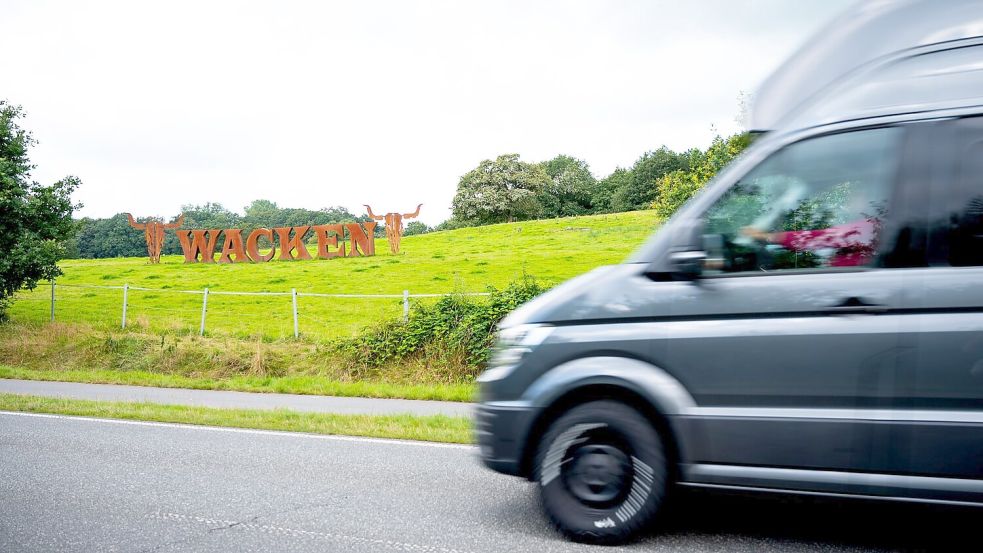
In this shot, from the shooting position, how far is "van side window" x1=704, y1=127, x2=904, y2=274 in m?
Result: 4.09

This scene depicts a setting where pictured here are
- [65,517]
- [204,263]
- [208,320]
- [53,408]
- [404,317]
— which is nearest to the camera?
[65,517]

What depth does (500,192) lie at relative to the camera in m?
86.6

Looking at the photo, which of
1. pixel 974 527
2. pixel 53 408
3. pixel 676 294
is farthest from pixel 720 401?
pixel 53 408

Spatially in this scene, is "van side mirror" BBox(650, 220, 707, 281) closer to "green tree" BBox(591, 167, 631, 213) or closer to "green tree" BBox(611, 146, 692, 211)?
"green tree" BBox(611, 146, 692, 211)

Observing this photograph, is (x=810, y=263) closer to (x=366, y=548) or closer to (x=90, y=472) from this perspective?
(x=366, y=548)

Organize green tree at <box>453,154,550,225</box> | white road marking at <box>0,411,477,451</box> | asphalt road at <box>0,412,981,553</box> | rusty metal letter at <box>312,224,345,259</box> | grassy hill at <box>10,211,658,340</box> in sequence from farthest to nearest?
green tree at <box>453,154,550,225</box> → rusty metal letter at <box>312,224,345,259</box> → grassy hill at <box>10,211,658,340</box> → white road marking at <box>0,411,477,451</box> → asphalt road at <box>0,412,981,553</box>

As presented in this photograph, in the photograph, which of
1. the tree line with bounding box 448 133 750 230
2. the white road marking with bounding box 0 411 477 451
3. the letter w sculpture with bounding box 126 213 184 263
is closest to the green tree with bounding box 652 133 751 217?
the white road marking with bounding box 0 411 477 451

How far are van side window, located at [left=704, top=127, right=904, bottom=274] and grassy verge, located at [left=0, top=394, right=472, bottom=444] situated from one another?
424 centimetres

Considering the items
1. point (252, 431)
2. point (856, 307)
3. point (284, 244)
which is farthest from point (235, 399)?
point (284, 244)

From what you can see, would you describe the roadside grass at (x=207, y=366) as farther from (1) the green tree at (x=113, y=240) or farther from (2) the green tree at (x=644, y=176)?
(2) the green tree at (x=644, y=176)

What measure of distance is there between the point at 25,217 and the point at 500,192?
2689 inches

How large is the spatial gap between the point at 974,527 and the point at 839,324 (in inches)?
76.0

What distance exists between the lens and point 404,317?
14.0 meters

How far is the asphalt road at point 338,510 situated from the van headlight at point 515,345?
1.01m
